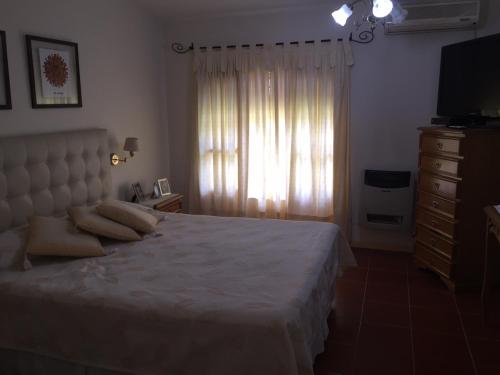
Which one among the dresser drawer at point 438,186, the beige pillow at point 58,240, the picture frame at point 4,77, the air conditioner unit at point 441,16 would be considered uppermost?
the air conditioner unit at point 441,16

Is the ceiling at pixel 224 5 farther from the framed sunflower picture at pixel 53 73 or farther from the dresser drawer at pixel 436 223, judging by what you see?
the dresser drawer at pixel 436 223

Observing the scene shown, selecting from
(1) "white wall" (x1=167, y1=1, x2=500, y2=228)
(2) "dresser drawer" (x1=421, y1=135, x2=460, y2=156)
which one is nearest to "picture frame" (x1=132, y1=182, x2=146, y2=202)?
(1) "white wall" (x1=167, y1=1, x2=500, y2=228)

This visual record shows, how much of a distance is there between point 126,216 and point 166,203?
3.91 feet

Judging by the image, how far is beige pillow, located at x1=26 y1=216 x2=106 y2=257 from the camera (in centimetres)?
247

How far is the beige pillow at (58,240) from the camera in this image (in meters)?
2.47

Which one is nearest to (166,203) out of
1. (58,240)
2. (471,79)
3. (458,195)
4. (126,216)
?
(126,216)

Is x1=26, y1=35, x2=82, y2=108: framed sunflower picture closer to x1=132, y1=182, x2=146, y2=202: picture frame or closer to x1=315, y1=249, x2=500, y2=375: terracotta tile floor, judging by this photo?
x1=132, y1=182, x2=146, y2=202: picture frame

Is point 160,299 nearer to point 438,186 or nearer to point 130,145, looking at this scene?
point 130,145

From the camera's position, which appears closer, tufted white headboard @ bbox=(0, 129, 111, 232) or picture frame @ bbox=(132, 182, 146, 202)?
tufted white headboard @ bbox=(0, 129, 111, 232)

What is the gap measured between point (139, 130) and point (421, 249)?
2.91 m

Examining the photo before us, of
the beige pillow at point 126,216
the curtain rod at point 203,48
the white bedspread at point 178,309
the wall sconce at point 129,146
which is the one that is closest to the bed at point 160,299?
the white bedspread at point 178,309

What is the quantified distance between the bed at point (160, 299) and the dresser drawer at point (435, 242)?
3.34 ft

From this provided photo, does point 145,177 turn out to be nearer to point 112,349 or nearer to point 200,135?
point 200,135

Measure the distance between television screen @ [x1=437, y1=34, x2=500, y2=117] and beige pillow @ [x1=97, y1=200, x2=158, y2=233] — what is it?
2.63 m
